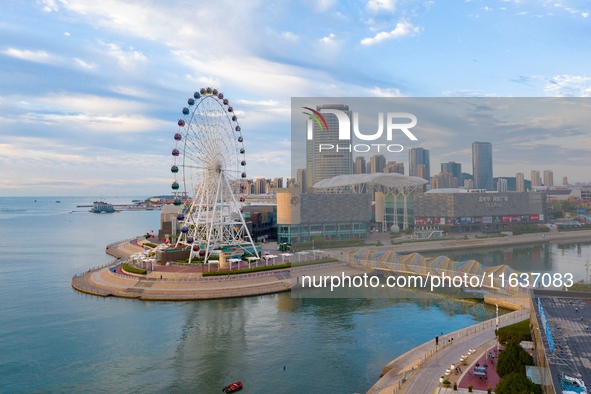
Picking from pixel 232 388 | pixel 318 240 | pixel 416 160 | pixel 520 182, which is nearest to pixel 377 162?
pixel 416 160

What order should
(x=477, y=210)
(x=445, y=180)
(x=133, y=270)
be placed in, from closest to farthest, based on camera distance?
(x=133, y=270) < (x=477, y=210) < (x=445, y=180)

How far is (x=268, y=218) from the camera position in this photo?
89.0m

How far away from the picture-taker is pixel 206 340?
3269 centimetres

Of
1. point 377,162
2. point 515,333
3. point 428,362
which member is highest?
point 377,162

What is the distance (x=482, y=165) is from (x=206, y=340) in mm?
102590

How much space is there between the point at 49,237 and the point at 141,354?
3814 inches

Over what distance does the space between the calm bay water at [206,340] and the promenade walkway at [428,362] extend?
1.42 meters

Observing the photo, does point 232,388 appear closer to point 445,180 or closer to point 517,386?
point 517,386

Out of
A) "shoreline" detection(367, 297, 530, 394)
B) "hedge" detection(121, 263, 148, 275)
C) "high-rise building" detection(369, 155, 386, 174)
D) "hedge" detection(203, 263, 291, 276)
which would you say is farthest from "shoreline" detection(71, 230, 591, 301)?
"high-rise building" detection(369, 155, 386, 174)

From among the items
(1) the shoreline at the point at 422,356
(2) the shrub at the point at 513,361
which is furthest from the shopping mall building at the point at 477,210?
(2) the shrub at the point at 513,361

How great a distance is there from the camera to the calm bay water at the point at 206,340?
84.2 ft

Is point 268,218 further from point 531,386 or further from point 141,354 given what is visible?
point 531,386

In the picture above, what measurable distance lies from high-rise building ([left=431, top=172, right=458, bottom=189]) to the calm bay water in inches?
4075

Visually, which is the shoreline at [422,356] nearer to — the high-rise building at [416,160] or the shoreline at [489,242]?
the shoreline at [489,242]
